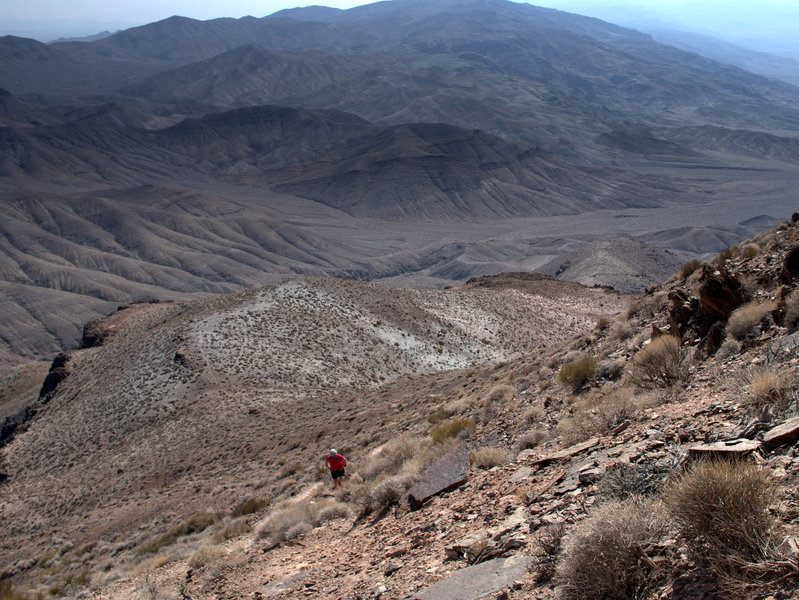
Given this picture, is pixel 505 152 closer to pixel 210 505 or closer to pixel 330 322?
pixel 330 322

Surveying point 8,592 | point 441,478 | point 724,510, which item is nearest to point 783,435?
point 724,510

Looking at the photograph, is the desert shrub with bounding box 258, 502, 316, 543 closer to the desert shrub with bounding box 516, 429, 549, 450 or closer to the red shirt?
the red shirt

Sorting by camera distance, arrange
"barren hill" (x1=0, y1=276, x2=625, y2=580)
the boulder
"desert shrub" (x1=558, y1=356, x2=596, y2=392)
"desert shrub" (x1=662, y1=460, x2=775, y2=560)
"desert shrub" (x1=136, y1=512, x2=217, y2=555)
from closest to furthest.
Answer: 1. "desert shrub" (x1=662, y1=460, x2=775, y2=560)
2. the boulder
3. "desert shrub" (x1=558, y1=356, x2=596, y2=392)
4. "desert shrub" (x1=136, y1=512, x2=217, y2=555)
5. "barren hill" (x1=0, y1=276, x2=625, y2=580)

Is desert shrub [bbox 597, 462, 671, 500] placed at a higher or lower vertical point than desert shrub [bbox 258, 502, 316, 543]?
higher

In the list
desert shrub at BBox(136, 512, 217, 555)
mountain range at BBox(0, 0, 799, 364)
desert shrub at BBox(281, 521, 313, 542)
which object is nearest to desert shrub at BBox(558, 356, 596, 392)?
desert shrub at BBox(281, 521, 313, 542)

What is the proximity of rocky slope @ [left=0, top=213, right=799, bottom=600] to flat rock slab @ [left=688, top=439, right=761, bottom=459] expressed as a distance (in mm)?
26

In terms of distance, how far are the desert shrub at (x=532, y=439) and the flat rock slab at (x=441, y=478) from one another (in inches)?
31.8

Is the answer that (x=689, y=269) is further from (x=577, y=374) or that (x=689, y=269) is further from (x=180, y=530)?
(x=180, y=530)

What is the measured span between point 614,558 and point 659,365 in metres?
5.29

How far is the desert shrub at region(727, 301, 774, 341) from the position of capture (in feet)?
29.2

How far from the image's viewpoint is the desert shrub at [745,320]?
891 cm

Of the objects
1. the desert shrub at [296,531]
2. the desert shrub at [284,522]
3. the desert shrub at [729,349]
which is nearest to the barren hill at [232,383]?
the desert shrub at [284,522]

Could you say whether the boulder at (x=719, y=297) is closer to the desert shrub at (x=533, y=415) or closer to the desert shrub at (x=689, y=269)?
the desert shrub at (x=533, y=415)

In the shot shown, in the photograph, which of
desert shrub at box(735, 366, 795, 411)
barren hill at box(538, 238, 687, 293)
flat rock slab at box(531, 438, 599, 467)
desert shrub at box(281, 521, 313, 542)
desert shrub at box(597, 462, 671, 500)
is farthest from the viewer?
barren hill at box(538, 238, 687, 293)
